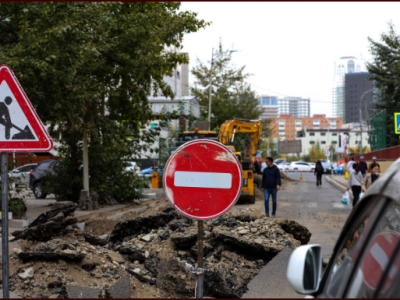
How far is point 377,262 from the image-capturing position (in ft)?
7.82

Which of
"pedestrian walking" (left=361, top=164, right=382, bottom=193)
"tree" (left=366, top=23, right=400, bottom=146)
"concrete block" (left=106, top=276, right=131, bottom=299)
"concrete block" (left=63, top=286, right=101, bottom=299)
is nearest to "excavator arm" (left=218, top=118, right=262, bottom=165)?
"pedestrian walking" (left=361, top=164, right=382, bottom=193)

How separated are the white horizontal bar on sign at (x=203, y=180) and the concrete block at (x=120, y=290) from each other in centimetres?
222

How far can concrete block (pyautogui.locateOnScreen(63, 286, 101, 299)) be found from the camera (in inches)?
239

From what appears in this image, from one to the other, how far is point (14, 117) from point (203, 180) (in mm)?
1706

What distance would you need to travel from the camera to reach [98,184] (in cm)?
1961

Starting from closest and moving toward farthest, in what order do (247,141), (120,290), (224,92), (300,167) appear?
(120,290) < (247,141) < (224,92) < (300,167)

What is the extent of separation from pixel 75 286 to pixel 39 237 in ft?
6.90

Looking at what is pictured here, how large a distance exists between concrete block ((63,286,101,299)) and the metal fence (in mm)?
24968

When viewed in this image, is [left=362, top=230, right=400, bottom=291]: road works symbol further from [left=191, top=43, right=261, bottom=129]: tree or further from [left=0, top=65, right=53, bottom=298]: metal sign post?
[left=191, top=43, right=261, bottom=129]: tree

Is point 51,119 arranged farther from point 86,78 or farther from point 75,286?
point 75,286

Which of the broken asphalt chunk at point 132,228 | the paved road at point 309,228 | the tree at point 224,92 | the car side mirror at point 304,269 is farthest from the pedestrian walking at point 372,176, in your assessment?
the tree at point 224,92

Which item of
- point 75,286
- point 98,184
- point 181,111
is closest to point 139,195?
point 98,184

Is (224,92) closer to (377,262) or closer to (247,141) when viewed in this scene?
(247,141)

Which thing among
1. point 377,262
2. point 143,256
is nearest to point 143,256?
point 143,256
